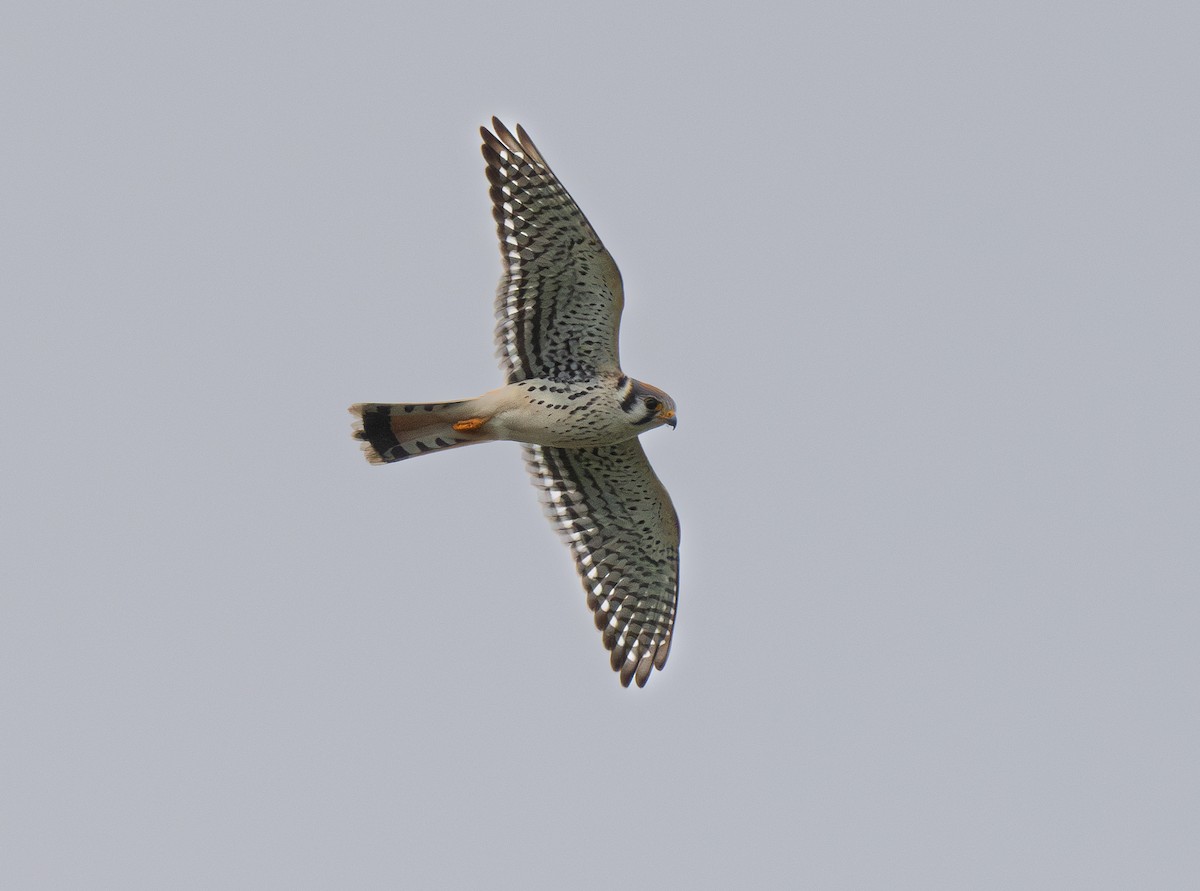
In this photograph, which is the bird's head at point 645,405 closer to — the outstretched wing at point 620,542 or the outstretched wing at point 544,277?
the outstretched wing at point 544,277

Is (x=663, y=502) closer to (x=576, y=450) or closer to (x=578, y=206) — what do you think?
(x=576, y=450)

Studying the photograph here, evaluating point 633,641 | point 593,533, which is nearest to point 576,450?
point 593,533

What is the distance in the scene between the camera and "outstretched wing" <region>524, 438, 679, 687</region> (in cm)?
1409

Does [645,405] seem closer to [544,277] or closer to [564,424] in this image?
[564,424]

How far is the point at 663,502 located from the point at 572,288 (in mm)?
2071

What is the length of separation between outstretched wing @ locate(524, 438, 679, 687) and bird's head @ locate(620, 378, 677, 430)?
94cm

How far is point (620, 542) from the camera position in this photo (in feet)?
47.0

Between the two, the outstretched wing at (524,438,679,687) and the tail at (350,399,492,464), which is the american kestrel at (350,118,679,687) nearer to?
the tail at (350,399,492,464)

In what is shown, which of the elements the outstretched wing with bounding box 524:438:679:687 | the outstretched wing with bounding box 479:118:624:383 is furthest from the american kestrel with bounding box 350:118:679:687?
the outstretched wing with bounding box 524:438:679:687

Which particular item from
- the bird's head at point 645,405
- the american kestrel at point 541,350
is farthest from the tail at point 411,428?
the bird's head at point 645,405

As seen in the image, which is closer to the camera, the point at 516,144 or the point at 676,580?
the point at 516,144

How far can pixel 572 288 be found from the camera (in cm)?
1302

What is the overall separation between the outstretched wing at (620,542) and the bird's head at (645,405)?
937mm

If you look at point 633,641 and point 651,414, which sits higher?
point 651,414
